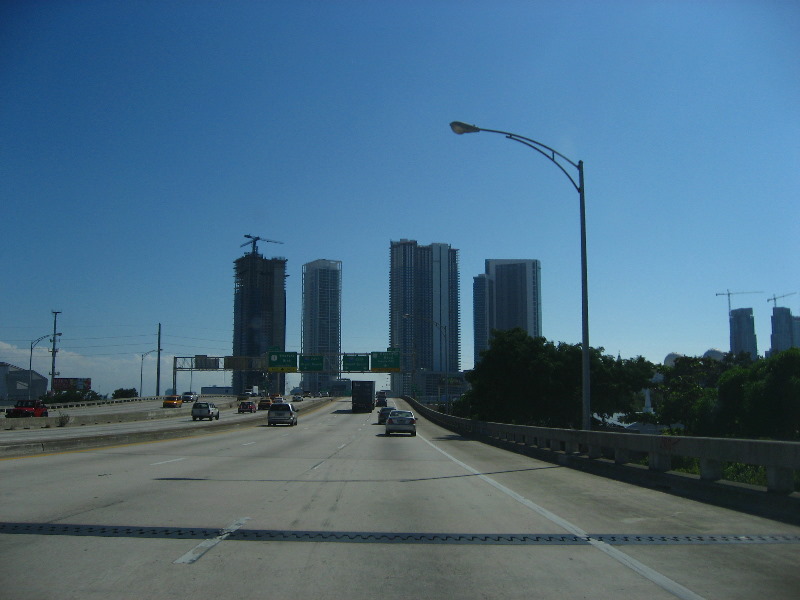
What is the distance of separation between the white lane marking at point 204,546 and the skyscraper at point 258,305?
14562cm

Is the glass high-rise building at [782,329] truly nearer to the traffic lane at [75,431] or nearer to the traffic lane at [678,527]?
the traffic lane at [75,431]

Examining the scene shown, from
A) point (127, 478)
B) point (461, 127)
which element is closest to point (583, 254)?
point (461, 127)

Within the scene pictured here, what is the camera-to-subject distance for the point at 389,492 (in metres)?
13.8

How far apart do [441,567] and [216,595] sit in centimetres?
243

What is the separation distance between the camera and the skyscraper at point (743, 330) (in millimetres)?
91562

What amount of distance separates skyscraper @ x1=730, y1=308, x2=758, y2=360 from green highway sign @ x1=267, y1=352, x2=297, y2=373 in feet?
192

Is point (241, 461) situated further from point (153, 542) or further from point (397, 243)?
point (397, 243)

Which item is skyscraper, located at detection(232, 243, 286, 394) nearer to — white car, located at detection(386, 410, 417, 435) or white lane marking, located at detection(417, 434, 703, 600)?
white car, located at detection(386, 410, 417, 435)

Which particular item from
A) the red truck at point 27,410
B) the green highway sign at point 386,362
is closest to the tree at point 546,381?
the red truck at point 27,410

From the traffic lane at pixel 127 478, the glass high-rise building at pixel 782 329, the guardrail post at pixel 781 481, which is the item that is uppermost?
the glass high-rise building at pixel 782 329

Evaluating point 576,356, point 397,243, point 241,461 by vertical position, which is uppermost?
point 397,243

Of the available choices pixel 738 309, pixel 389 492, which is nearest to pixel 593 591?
pixel 389 492

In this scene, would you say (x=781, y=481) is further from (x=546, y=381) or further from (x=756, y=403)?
(x=546, y=381)

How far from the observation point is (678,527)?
9672 mm
